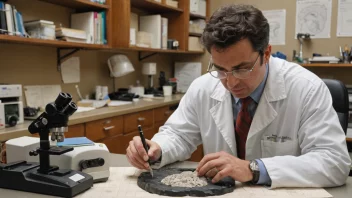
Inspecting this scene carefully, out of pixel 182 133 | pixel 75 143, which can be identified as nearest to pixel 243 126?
pixel 182 133

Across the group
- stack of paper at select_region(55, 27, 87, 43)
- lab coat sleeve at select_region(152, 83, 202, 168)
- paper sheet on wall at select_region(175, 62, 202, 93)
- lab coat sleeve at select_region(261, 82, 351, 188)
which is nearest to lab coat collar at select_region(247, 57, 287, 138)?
lab coat sleeve at select_region(261, 82, 351, 188)

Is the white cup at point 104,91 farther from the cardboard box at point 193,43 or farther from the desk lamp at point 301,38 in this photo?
the desk lamp at point 301,38

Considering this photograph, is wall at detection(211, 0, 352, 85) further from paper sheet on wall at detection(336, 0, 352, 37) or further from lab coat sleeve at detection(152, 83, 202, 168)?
lab coat sleeve at detection(152, 83, 202, 168)

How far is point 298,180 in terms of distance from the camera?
3.28 feet

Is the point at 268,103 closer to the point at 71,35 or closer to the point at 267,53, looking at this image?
the point at 267,53

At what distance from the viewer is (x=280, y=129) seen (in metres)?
1.29

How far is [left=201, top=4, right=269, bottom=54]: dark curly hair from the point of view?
43.4 inches

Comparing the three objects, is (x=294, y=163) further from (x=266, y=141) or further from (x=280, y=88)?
(x=280, y=88)

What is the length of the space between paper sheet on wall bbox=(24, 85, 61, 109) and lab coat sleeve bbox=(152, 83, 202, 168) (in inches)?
58.2

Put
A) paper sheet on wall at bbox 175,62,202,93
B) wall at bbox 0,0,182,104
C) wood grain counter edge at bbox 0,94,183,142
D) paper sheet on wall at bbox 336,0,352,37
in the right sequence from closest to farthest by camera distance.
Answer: wood grain counter edge at bbox 0,94,183,142 < wall at bbox 0,0,182,104 < paper sheet on wall at bbox 336,0,352,37 < paper sheet on wall at bbox 175,62,202,93

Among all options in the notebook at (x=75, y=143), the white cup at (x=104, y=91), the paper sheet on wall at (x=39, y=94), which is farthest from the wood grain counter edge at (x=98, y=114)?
the notebook at (x=75, y=143)

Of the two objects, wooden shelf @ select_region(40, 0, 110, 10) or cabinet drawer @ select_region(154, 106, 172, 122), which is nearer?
wooden shelf @ select_region(40, 0, 110, 10)

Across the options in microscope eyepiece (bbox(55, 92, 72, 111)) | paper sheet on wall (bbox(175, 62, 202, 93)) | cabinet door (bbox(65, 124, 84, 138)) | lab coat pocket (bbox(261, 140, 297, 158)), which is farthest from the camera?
paper sheet on wall (bbox(175, 62, 202, 93))

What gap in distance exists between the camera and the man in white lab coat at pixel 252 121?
1029 mm
